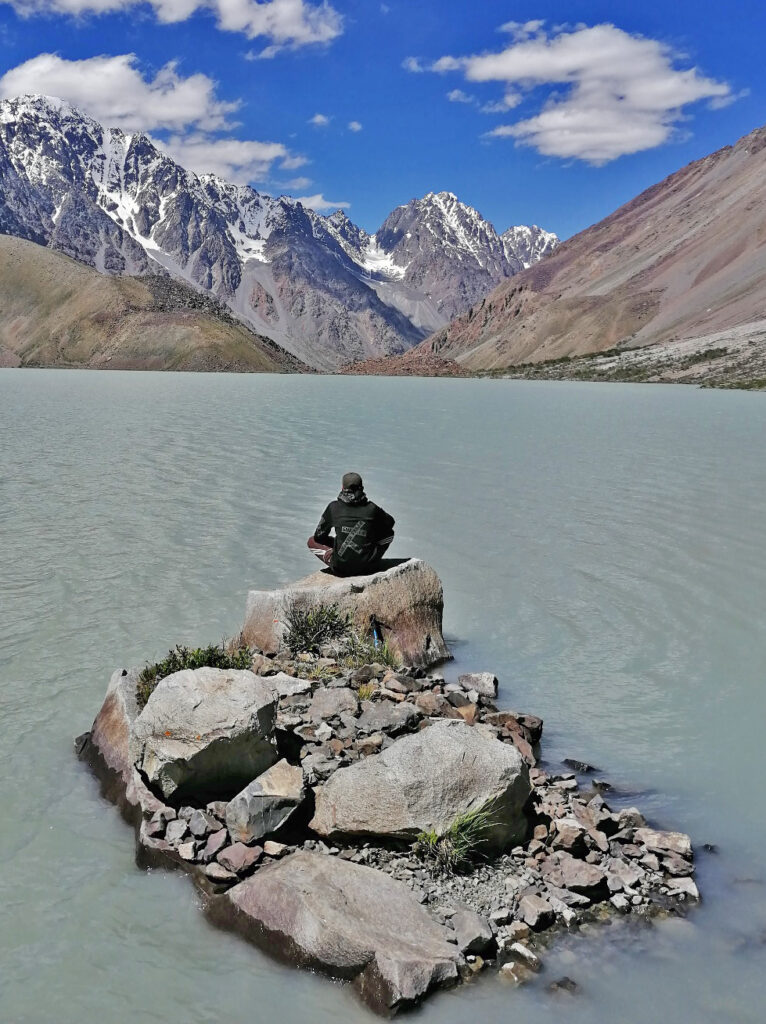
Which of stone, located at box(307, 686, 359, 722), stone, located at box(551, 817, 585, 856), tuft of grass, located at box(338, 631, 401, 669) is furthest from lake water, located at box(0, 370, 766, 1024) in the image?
stone, located at box(307, 686, 359, 722)

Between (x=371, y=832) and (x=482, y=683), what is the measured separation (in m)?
4.68

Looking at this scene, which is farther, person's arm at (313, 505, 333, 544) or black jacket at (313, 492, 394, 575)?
person's arm at (313, 505, 333, 544)

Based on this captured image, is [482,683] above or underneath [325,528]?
underneath

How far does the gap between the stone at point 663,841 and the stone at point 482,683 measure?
149 inches

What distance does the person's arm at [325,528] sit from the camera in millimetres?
13703

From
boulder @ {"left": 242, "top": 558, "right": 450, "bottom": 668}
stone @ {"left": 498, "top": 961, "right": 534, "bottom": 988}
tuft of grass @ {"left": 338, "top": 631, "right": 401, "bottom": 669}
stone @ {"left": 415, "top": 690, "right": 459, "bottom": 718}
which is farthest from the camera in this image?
boulder @ {"left": 242, "top": 558, "right": 450, "bottom": 668}

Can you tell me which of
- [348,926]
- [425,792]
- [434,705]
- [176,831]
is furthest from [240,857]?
[434,705]

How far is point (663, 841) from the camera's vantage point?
27.8 feet

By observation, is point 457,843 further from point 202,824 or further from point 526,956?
point 202,824

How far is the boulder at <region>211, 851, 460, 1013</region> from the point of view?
21.8ft

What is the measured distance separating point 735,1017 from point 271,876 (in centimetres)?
404

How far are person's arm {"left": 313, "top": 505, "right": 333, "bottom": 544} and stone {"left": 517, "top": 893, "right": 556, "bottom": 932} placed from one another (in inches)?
291

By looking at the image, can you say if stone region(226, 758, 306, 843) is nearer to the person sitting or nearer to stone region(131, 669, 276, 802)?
stone region(131, 669, 276, 802)

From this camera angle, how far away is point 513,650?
14.9 meters
